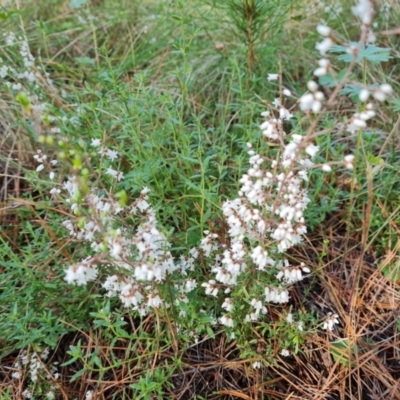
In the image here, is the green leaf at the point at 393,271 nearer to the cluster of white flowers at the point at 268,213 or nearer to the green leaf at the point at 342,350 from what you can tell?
the green leaf at the point at 342,350

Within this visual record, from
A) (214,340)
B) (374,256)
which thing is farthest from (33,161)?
(374,256)

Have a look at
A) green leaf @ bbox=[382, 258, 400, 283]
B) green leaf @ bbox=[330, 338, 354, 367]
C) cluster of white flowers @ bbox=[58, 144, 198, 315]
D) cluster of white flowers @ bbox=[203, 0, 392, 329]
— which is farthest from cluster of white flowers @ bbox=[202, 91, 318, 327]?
green leaf @ bbox=[382, 258, 400, 283]

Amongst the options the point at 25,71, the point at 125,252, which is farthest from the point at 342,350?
the point at 25,71

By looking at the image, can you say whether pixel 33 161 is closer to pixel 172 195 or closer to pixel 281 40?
pixel 172 195

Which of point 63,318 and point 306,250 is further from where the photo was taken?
point 306,250

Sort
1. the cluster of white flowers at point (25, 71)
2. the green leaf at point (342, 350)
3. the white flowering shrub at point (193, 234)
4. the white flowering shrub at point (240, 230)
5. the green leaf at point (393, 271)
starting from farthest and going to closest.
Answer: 1. the cluster of white flowers at point (25, 71)
2. the green leaf at point (393, 271)
3. the green leaf at point (342, 350)
4. the white flowering shrub at point (193, 234)
5. the white flowering shrub at point (240, 230)

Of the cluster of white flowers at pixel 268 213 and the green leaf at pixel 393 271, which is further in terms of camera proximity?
the green leaf at pixel 393 271

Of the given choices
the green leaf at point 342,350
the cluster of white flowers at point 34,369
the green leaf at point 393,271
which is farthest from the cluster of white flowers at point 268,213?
the cluster of white flowers at point 34,369

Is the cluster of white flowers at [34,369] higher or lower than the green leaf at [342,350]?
higher
